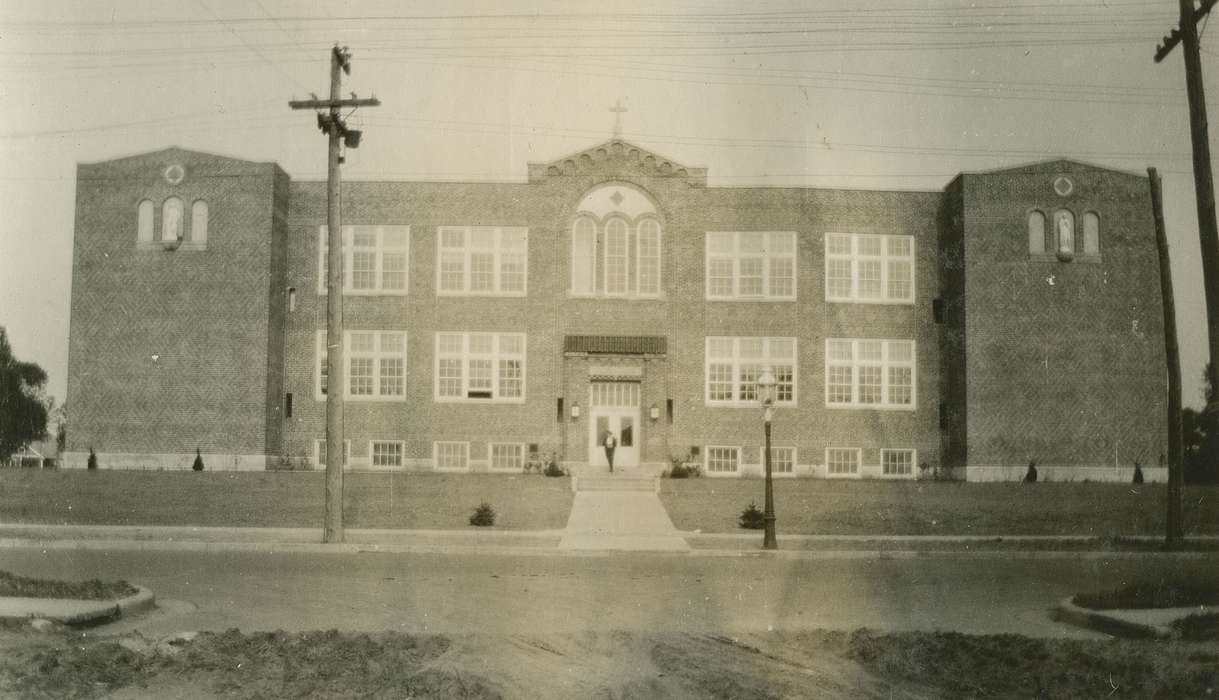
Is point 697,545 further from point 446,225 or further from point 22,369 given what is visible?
point 446,225

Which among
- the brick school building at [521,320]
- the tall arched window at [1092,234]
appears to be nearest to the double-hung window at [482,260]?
the brick school building at [521,320]

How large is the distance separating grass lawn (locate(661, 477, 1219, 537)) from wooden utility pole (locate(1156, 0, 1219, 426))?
844cm

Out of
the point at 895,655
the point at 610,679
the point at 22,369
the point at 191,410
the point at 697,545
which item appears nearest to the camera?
the point at 610,679

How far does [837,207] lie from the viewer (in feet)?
119

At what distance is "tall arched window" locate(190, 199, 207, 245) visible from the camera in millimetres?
35938

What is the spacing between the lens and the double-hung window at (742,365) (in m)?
36.5

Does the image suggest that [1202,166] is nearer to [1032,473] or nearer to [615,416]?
[1032,473]

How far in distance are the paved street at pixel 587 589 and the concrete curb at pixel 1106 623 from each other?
0.27 m

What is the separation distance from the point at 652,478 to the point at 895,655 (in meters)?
22.3

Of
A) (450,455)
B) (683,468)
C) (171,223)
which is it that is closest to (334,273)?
(450,455)

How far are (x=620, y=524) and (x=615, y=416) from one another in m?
12.7

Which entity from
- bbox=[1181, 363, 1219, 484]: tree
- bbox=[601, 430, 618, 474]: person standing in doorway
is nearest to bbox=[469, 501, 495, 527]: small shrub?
bbox=[601, 430, 618, 474]: person standing in doorway

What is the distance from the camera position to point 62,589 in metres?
12.7

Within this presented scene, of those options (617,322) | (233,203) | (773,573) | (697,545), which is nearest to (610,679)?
(773,573)
